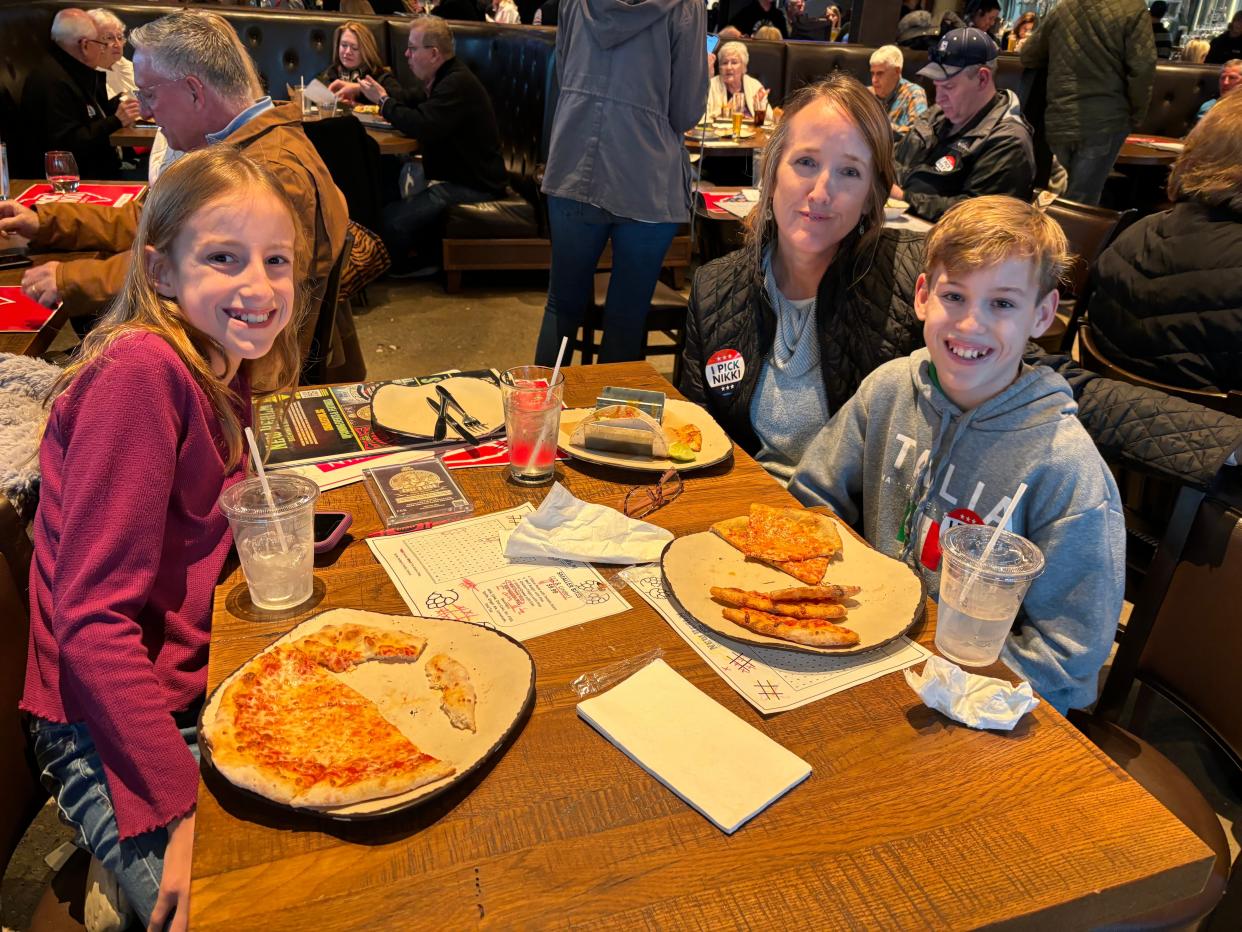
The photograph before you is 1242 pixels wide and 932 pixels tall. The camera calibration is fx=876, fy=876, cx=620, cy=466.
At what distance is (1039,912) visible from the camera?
787 mm

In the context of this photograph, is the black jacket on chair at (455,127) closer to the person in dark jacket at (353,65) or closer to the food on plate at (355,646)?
the person in dark jacket at (353,65)

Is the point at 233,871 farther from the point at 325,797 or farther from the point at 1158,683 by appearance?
the point at 1158,683

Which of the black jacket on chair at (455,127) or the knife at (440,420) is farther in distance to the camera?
the black jacket on chair at (455,127)

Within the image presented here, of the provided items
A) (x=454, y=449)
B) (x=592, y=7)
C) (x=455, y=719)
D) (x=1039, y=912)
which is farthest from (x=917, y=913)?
(x=592, y=7)

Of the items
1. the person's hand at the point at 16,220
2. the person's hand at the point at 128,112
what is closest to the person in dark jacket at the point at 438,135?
the person's hand at the point at 128,112

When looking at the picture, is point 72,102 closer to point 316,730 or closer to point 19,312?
point 19,312

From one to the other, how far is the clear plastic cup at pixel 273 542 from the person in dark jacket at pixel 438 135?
4.28 metres

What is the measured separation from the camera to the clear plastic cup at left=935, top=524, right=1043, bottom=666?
1078 mm

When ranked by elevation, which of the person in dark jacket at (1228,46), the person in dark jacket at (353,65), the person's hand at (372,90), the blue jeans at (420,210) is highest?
the person in dark jacket at (1228,46)

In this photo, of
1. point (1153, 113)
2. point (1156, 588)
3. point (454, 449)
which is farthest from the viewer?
point (1153, 113)

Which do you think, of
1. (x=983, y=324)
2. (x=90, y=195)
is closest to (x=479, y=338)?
(x=90, y=195)

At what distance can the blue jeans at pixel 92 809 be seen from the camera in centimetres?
103

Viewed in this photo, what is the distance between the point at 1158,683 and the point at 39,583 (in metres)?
1.76

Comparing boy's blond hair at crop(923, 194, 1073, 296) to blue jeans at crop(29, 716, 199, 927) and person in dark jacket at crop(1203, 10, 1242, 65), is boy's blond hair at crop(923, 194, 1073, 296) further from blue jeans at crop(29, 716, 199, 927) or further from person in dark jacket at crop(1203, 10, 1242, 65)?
person in dark jacket at crop(1203, 10, 1242, 65)
